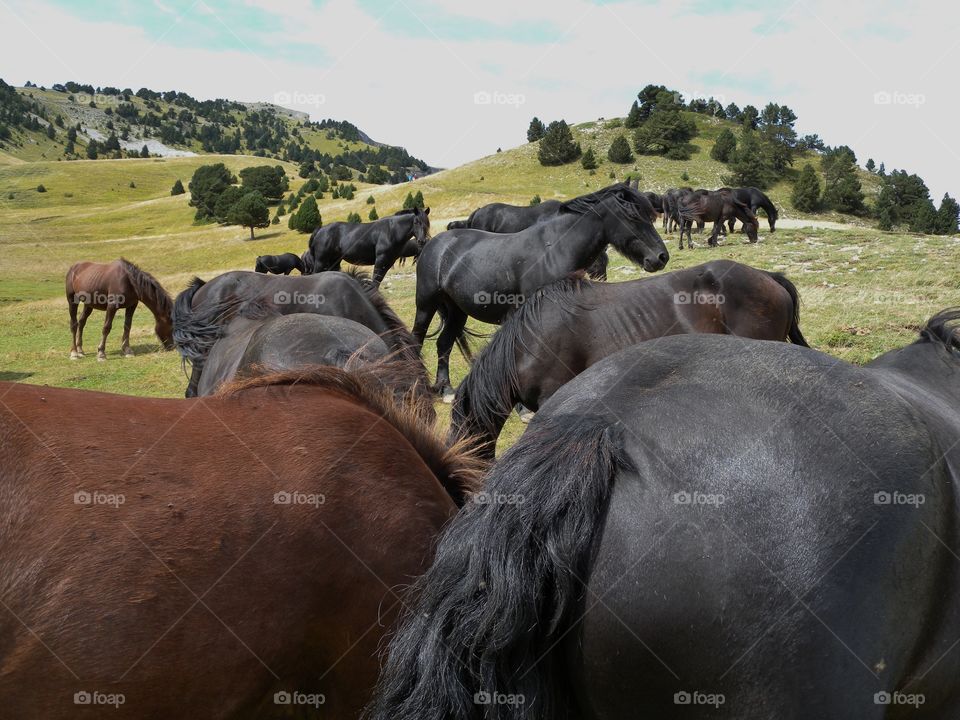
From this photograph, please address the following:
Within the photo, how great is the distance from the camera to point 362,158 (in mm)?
157750

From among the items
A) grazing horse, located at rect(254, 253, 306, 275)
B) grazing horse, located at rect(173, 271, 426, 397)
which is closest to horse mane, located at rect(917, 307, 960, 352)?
grazing horse, located at rect(173, 271, 426, 397)

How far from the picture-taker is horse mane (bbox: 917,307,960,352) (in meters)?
2.75

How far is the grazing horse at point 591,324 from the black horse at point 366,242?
57.0 feet

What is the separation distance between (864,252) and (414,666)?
66.3 ft

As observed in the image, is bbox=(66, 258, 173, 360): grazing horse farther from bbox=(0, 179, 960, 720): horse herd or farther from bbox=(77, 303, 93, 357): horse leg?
bbox=(0, 179, 960, 720): horse herd

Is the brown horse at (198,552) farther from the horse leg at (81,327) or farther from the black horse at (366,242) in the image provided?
the black horse at (366,242)

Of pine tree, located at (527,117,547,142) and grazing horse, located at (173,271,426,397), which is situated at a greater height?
pine tree, located at (527,117,547,142)

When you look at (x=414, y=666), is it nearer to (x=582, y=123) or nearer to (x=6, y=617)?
(x=6, y=617)

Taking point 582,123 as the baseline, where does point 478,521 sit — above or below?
below

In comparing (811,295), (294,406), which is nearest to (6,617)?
(294,406)

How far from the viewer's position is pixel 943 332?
9.14 feet

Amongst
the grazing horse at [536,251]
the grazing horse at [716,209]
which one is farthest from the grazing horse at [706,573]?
the grazing horse at [716,209]

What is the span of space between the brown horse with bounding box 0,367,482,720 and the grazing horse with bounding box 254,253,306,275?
706 inches

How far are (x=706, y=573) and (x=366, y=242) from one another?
2358cm
